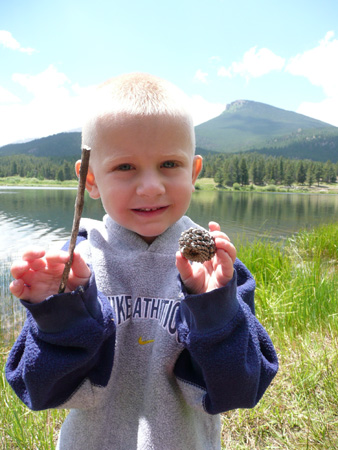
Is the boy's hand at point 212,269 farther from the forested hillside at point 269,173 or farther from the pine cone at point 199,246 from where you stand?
the forested hillside at point 269,173

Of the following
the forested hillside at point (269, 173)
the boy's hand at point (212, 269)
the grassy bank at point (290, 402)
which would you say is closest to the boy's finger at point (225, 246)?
the boy's hand at point (212, 269)

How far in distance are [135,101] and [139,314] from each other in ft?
2.70

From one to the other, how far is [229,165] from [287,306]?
79072 mm

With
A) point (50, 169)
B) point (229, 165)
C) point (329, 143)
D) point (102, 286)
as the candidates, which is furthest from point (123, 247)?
point (329, 143)

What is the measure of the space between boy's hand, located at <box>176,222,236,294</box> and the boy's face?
27 cm

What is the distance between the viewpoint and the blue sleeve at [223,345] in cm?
102

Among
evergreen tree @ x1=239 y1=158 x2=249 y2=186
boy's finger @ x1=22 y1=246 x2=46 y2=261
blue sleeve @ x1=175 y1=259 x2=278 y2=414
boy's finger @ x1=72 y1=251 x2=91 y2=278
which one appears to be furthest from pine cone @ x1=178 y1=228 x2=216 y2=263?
evergreen tree @ x1=239 y1=158 x2=249 y2=186

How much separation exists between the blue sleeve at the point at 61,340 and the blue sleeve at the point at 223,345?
0.28 metres

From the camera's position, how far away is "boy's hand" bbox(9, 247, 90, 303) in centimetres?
90

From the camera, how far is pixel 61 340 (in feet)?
3.22

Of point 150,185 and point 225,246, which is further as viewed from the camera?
point 150,185

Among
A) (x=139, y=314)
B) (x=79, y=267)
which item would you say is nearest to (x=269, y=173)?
(x=139, y=314)

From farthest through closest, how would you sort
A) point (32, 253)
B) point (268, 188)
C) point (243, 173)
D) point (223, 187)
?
point (243, 173), point (268, 188), point (223, 187), point (32, 253)

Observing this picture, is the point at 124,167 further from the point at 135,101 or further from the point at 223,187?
the point at 223,187
